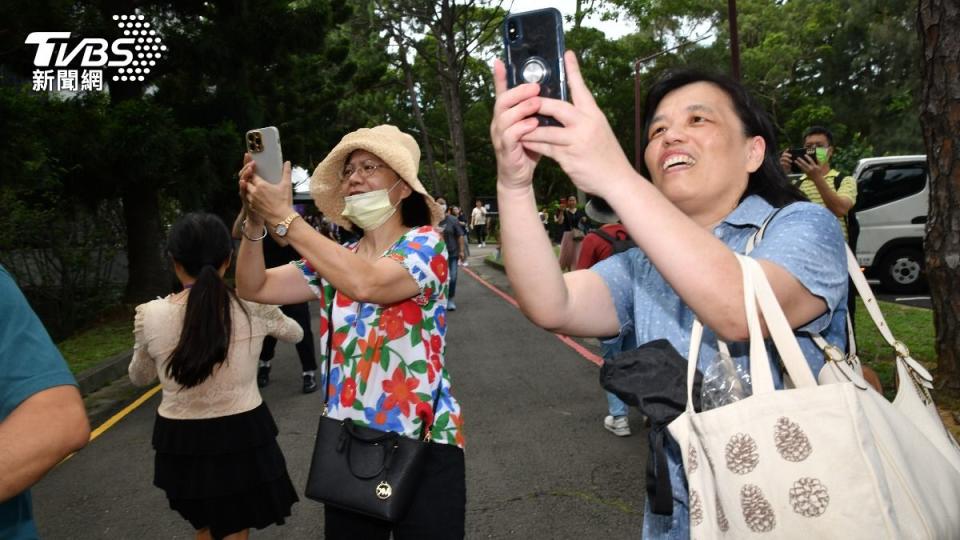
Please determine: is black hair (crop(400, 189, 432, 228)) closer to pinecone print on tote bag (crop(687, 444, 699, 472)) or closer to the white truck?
pinecone print on tote bag (crop(687, 444, 699, 472))

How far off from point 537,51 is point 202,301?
8.15ft

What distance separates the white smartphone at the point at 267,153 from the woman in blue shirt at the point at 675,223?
0.93 metres

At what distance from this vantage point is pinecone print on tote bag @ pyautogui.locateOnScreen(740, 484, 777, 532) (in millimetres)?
1235

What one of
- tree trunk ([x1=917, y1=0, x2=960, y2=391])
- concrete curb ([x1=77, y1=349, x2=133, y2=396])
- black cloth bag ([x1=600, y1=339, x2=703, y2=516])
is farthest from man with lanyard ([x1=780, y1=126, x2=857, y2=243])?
concrete curb ([x1=77, y1=349, x2=133, y2=396])

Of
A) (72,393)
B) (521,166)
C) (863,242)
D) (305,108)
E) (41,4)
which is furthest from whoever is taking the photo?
(305,108)

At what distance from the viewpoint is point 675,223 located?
1148 mm

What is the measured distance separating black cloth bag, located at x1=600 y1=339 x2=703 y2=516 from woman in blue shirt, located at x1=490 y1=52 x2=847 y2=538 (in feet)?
0.34

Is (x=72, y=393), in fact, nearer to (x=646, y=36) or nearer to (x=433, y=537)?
(x=433, y=537)

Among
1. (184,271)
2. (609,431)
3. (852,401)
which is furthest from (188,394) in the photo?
(609,431)

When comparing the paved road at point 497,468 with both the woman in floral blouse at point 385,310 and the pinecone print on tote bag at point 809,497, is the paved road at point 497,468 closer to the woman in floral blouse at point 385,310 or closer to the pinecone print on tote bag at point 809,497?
the woman in floral blouse at point 385,310

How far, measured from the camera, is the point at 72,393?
1.50 meters

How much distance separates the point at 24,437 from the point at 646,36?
4265cm

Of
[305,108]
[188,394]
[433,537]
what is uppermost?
[305,108]

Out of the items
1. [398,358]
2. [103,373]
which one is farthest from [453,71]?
[398,358]
